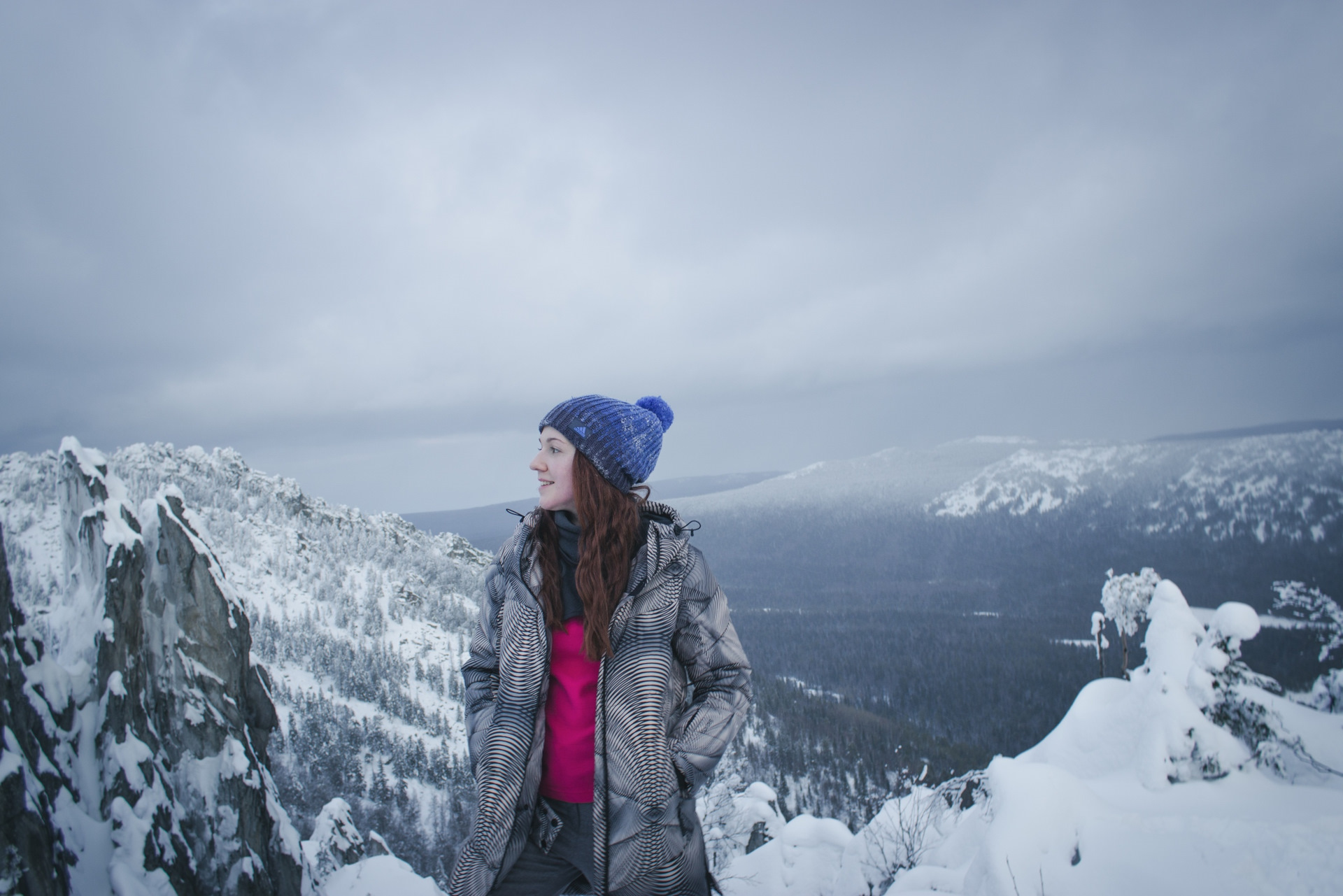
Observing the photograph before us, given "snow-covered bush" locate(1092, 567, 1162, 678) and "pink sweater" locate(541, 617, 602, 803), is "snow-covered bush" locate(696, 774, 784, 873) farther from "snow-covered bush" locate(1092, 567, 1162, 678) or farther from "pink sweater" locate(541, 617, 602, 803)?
"snow-covered bush" locate(1092, 567, 1162, 678)

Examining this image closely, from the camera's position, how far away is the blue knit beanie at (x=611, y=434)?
3215 millimetres

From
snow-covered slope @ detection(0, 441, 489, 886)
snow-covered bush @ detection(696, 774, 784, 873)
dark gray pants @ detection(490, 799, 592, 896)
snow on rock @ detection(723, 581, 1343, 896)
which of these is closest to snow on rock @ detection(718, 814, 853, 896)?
snow on rock @ detection(723, 581, 1343, 896)

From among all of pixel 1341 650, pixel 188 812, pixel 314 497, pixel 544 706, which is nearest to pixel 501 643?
pixel 544 706

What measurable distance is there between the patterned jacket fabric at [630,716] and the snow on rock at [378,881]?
13556mm

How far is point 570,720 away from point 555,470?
1415 millimetres

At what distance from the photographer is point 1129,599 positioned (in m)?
25.5

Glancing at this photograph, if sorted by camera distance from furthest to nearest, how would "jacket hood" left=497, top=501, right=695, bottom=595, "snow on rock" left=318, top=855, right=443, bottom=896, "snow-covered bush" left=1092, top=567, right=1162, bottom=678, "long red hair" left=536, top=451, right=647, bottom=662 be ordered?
"snow-covered bush" left=1092, top=567, right=1162, bottom=678 < "snow on rock" left=318, top=855, right=443, bottom=896 < "jacket hood" left=497, top=501, right=695, bottom=595 < "long red hair" left=536, top=451, right=647, bottom=662

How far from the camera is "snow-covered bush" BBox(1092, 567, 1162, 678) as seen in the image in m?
25.3

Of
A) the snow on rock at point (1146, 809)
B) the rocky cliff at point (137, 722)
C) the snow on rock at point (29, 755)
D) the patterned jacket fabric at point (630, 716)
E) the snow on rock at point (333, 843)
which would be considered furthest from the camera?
the snow on rock at point (333, 843)

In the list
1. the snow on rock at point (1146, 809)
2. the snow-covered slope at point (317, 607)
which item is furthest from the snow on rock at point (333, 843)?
the snow on rock at point (1146, 809)

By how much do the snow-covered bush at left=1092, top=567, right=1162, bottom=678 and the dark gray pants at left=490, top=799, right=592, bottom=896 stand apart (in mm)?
30020

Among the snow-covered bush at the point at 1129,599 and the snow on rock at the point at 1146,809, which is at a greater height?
the snow on rock at the point at 1146,809

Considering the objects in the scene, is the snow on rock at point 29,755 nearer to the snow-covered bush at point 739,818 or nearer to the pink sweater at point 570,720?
the pink sweater at point 570,720

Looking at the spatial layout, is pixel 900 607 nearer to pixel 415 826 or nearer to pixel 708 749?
pixel 415 826
